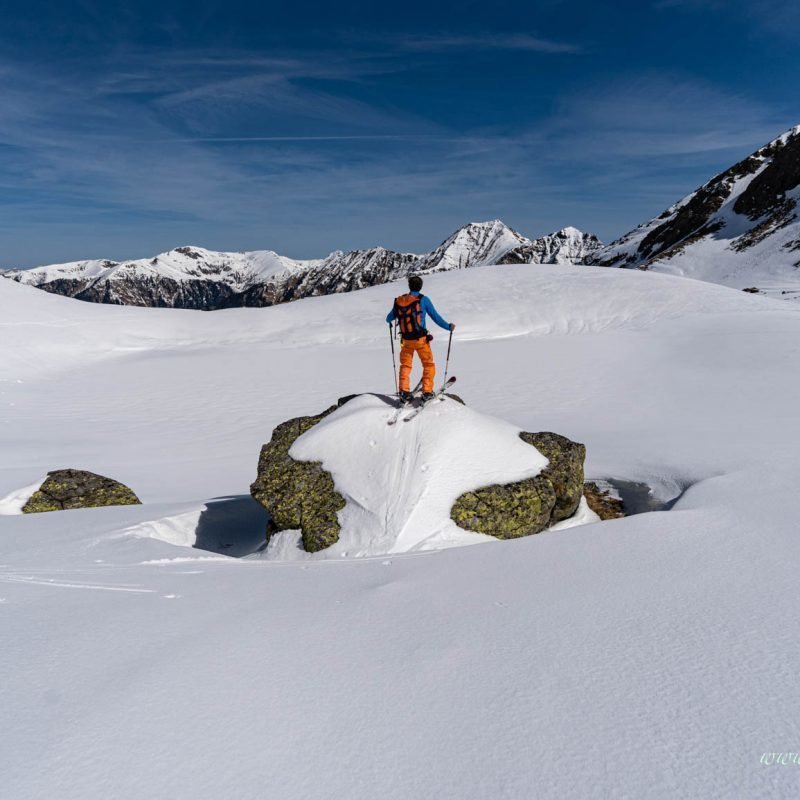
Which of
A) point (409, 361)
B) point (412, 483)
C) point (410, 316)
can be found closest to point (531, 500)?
point (412, 483)

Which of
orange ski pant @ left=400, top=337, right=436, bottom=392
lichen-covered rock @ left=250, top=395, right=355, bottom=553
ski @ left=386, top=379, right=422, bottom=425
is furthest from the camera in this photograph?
orange ski pant @ left=400, top=337, right=436, bottom=392

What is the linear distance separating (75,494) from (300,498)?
14.6 feet

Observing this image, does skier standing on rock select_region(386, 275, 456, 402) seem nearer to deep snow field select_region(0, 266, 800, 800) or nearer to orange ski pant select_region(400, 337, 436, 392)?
orange ski pant select_region(400, 337, 436, 392)

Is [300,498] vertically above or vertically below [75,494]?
above

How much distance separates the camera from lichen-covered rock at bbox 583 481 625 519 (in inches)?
314

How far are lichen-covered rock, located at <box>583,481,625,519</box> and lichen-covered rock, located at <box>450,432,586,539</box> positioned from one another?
32.0 inches

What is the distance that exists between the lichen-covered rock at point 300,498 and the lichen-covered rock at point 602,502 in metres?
3.92

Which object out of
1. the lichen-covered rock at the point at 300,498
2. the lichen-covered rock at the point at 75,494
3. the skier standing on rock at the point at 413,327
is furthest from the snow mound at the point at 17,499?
the skier standing on rock at the point at 413,327

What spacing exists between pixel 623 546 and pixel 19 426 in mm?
17633

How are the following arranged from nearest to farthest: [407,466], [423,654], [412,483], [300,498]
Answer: [423,654] → [412,483] → [407,466] → [300,498]

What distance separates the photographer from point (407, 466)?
22.2 ft

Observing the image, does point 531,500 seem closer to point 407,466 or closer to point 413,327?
point 407,466

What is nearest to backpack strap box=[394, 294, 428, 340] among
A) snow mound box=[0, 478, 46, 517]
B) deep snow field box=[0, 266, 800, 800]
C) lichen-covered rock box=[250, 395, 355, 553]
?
lichen-covered rock box=[250, 395, 355, 553]

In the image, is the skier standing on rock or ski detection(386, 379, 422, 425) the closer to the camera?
ski detection(386, 379, 422, 425)
